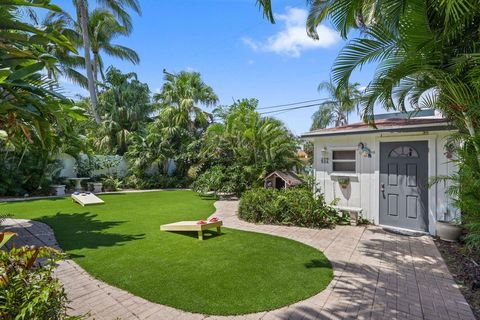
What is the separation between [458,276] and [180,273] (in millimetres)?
4837

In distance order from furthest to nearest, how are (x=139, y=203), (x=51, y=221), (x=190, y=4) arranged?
(x=139, y=203) < (x=190, y=4) < (x=51, y=221)

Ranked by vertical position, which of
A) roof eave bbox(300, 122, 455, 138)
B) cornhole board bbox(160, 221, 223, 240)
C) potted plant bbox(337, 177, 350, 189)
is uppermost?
roof eave bbox(300, 122, 455, 138)

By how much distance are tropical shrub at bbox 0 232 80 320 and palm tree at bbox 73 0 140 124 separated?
2253cm

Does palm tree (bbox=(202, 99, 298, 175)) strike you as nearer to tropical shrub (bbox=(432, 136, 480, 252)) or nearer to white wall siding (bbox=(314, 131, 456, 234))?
white wall siding (bbox=(314, 131, 456, 234))

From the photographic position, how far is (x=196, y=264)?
16.6 ft

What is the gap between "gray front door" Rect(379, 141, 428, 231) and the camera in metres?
7.55

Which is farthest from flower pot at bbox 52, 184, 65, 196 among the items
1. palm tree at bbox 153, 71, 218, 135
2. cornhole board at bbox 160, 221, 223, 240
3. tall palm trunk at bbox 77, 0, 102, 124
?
cornhole board at bbox 160, 221, 223, 240

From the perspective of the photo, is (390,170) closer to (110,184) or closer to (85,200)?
(85,200)

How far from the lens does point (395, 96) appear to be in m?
6.30

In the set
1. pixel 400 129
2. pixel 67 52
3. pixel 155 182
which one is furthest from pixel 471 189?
pixel 67 52

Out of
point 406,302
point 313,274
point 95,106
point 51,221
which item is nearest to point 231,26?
point 51,221

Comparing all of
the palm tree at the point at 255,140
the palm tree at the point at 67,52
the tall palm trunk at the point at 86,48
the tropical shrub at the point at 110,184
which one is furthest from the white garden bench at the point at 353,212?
the palm tree at the point at 67,52

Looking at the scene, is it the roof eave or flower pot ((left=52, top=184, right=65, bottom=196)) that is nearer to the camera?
the roof eave

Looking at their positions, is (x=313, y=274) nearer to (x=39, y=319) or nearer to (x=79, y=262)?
(x=39, y=319)
